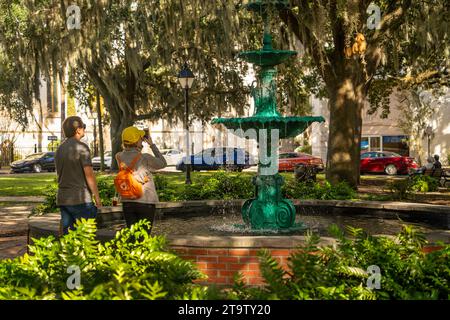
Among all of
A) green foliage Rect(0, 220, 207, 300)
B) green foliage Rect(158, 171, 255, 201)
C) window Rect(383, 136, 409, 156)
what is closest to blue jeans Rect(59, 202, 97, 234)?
green foliage Rect(0, 220, 207, 300)

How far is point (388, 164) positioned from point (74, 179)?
Answer: 30.8 metres

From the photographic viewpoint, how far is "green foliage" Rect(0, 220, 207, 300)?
3568 mm

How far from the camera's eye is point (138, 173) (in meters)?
6.75

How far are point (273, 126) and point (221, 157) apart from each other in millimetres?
33280

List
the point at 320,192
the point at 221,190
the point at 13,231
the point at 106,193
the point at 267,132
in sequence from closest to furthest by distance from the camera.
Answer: the point at 267,132
the point at 13,231
the point at 320,192
the point at 106,193
the point at 221,190

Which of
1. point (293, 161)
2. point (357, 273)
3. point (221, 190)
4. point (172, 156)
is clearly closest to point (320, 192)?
point (221, 190)

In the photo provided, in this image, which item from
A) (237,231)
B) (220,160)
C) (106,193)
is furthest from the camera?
(220,160)

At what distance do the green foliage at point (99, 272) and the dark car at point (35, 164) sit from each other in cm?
3705

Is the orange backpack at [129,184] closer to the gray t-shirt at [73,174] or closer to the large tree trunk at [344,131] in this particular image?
the gray t-shirt at [73,174]

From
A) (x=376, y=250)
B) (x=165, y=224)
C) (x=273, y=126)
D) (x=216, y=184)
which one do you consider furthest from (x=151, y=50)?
(x=376, y=250)

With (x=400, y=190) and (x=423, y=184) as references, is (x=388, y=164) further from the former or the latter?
(x=400, y=190)

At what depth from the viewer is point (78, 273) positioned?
161 inches

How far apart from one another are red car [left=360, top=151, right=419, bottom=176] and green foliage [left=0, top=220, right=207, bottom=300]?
1262 inches
